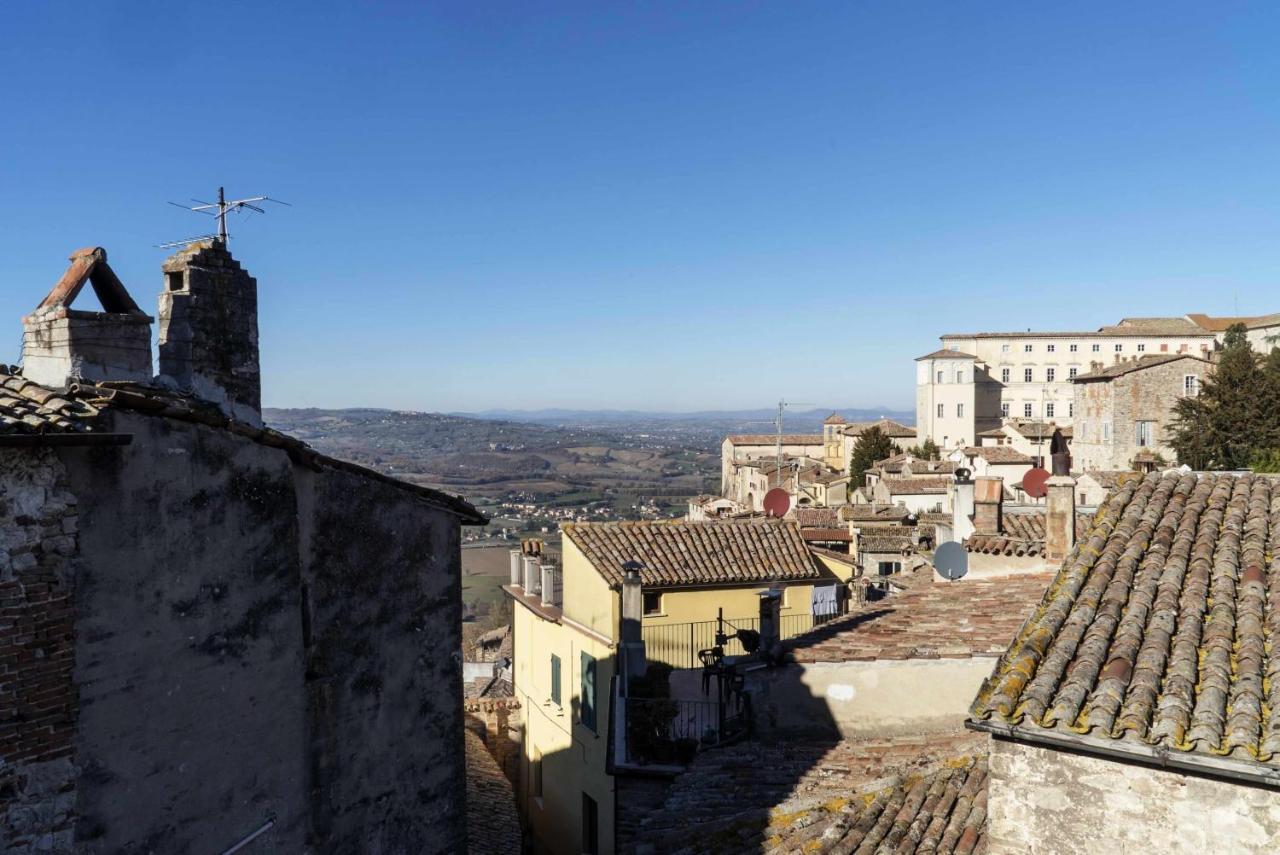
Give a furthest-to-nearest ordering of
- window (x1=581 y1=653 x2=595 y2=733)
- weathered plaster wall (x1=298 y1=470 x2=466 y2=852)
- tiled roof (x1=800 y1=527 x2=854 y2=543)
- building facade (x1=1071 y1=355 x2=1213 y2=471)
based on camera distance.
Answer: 1. building facade (x1=1071 y1=355 x2=1213 y2=471)
2. tiled roof (x1=800 y1=527 x2=854 y2=543)
3. window (x1=581 y1=653 x2=595 y2=733)
4. weathered plaster wall (x1=298 y1=470 x2=466 y2=852)

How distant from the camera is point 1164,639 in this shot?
23.2ft

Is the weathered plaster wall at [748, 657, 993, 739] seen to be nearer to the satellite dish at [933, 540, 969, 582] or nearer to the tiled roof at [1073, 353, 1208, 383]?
the satellite dish at [933, 540, 969, 582]

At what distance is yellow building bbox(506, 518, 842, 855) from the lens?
18109mm

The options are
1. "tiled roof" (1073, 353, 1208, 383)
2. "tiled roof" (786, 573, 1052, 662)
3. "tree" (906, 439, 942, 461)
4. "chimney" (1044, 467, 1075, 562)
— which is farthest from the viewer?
"tree" (906, 439, 942, 461)

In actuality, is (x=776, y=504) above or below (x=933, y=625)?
above

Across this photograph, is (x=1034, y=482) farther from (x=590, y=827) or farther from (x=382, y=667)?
(x=382, y=667)

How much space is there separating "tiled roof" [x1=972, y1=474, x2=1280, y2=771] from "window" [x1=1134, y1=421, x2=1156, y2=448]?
5880 centimetres

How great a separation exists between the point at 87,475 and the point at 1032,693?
20.7 ft

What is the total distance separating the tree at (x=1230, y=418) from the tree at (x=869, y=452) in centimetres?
2313

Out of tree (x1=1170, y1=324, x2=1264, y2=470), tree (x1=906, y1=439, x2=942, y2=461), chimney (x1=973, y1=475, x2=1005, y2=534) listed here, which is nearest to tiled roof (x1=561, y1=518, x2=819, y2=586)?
chimney (x1=973, y1=475, x2=1005, y2=534)

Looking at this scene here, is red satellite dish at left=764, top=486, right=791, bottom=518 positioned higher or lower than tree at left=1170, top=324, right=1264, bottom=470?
lower

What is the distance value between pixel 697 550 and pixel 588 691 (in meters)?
3.80

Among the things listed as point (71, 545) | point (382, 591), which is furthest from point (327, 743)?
point (71, 545)

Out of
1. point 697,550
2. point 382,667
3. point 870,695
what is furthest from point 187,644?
point 697,550
